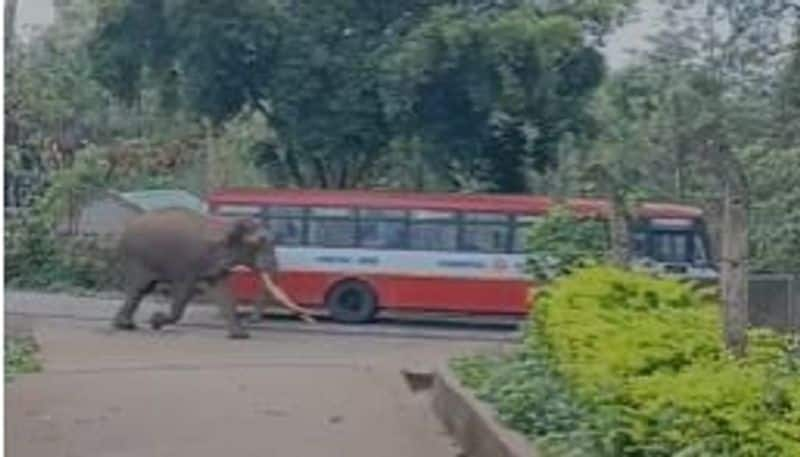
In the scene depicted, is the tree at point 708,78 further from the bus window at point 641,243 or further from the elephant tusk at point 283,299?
the elephant tusk at point 283,299

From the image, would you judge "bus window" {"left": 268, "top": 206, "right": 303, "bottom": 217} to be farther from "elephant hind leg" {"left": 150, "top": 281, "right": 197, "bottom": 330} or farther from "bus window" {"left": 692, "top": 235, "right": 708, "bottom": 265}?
"bus window" {"left": 692, "top": 235, "right": 708, "bottom": 265}

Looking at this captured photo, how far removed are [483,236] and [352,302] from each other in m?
2.22

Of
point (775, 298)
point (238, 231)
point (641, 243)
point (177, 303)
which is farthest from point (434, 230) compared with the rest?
point (775, 298)

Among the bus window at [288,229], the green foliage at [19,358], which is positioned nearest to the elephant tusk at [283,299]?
the bus window at [288,229]

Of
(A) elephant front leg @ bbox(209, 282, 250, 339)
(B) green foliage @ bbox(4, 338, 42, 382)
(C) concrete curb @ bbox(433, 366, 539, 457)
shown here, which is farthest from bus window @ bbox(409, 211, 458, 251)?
(C) concrete curb @ bbox(433, 366, 539, 457)

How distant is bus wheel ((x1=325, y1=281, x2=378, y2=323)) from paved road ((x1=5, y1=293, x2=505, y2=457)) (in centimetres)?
434

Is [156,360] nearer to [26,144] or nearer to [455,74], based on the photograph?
[455,74]

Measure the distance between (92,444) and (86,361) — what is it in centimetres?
955

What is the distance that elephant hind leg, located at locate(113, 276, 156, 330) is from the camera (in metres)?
27.6

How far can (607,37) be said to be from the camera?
31.0 meters

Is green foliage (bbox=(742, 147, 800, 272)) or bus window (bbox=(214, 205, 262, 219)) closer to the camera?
green foliage (bbox=(742, 147, 800, 272))

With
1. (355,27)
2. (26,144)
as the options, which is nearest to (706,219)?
(355,27)

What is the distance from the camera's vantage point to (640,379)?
7.56 m

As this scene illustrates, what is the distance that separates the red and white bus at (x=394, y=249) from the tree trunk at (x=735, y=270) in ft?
66.6
